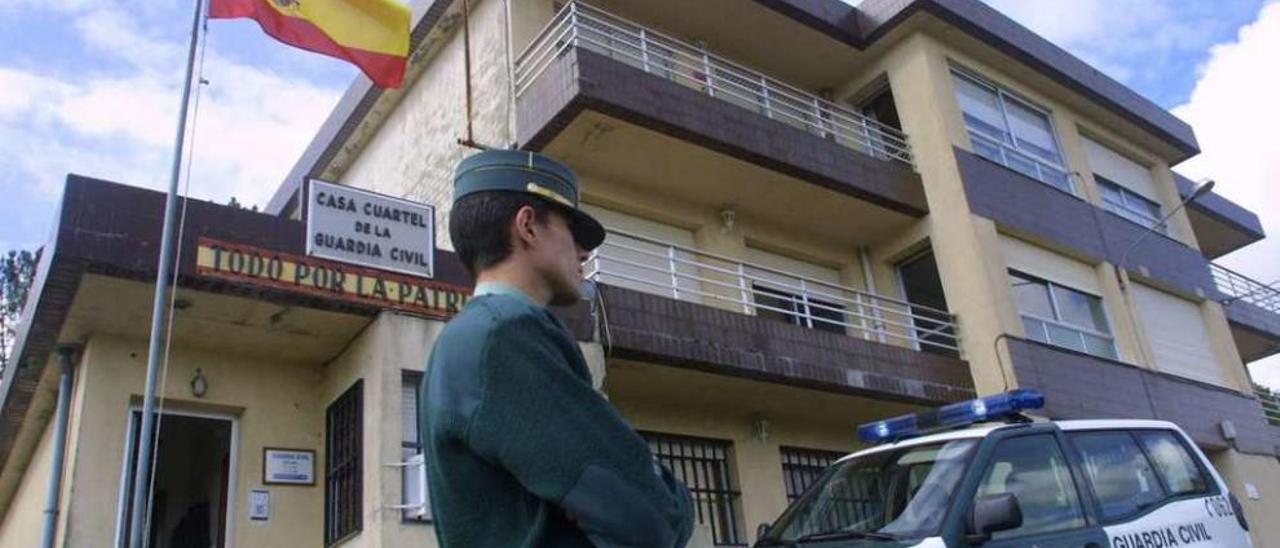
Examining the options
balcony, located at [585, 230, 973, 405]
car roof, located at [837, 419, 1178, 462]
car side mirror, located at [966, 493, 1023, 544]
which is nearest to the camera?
car side mirror, located at [966, 493, 1023, 544]

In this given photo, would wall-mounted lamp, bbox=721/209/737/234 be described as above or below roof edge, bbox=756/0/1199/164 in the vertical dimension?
below

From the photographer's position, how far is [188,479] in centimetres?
1053

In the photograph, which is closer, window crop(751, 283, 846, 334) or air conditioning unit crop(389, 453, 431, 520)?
air conditioning unit crop(389, 453, 431, 520)

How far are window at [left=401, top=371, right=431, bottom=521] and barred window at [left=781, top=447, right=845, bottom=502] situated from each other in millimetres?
5217

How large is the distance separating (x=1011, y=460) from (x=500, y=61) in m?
8.02

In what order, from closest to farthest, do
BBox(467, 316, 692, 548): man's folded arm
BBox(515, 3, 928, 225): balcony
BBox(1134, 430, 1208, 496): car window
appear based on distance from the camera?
BBox(467, 316, 692, 548): man's folded arm < BBox(1134, 430, 1208, 496): car window < BBox(515, 3, 928, 225): balcony

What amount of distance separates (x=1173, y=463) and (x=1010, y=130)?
10.1 m

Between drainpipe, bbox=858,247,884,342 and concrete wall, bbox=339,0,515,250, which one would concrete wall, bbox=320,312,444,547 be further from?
drainpipe, bbox=858,247,884,342

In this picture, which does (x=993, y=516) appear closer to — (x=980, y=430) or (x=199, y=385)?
(x=980, y=430)

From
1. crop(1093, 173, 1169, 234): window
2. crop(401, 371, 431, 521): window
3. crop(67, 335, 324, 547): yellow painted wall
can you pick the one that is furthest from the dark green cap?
crop(1093, 173, 1169, 234): window

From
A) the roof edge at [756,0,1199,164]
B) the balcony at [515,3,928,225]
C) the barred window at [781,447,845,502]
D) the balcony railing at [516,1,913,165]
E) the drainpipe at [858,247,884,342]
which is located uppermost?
the roof edge at [756,0,1199,164]

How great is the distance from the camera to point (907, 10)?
47.1 ft

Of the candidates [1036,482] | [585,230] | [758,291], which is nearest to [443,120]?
[758,291]

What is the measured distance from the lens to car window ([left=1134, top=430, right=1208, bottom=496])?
6.43 meters
